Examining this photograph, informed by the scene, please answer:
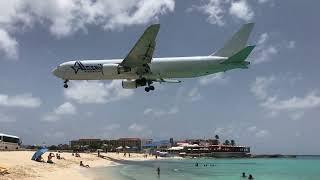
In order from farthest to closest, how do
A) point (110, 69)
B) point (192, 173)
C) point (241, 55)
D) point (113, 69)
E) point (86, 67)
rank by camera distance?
point (192, 173), point (86, 67), point (110, 69), point (113, 69), point (241, 55)

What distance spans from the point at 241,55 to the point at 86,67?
14.0m

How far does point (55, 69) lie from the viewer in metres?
46.6

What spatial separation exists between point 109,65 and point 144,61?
11.4 feet

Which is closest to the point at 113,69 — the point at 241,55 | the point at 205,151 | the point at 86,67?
the point at 86,67

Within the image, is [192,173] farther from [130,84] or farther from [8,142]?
[8,142]

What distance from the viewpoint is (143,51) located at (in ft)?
133

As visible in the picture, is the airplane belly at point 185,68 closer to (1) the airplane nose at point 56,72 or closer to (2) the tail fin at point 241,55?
(2) the tail fin at point 241,55

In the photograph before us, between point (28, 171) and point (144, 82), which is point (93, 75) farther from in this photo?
point (28, 171)

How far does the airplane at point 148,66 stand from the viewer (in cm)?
4091

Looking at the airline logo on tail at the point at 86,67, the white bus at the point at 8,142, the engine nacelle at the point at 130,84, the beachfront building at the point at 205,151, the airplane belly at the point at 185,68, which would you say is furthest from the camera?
the beachfront building at the point at 205,151

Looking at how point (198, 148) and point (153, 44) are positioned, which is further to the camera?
point (198, 148)

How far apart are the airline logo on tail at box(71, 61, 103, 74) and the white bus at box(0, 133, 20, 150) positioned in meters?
36.5

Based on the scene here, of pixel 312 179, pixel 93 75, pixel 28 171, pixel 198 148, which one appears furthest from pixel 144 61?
pixel 198 148

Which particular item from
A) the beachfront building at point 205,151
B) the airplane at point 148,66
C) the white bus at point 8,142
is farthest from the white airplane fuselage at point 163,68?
the beachfront building at point 205,151
